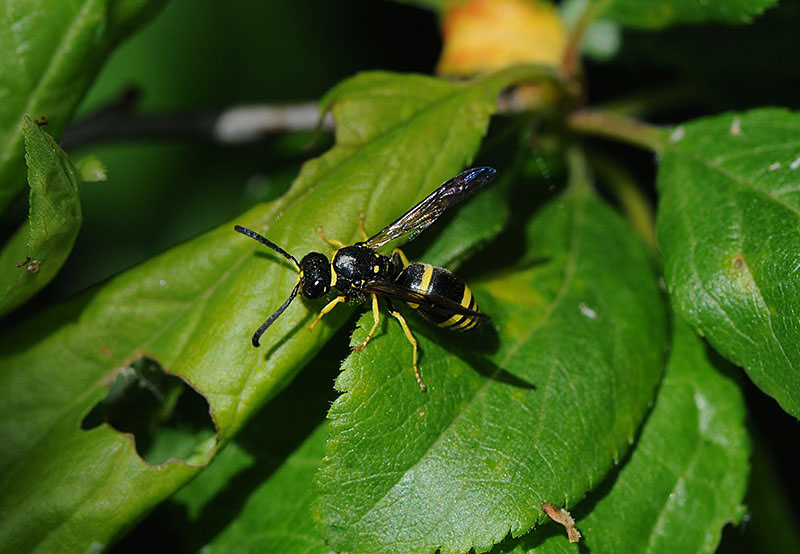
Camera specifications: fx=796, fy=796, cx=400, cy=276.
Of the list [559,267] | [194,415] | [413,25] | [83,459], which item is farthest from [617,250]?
[413,25]

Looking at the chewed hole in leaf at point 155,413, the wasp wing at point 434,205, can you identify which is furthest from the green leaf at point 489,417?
the chewed hole in leaf at point 155,413

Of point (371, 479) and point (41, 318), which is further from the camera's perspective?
point (41, 318)

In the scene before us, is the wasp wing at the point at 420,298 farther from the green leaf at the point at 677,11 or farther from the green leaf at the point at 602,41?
the green leaf at the point at 602,41

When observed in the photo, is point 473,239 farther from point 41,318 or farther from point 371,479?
point 41,318

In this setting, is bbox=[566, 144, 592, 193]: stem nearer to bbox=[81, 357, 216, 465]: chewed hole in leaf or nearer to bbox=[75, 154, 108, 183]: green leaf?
bbox=[81, 357, 216, 465]: chewed hole in leaf

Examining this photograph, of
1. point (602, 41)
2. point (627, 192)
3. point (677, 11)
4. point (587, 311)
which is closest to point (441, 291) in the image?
point (587, 311)

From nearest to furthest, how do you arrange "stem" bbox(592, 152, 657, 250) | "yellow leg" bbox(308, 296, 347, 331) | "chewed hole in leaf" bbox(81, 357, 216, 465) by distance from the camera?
"yellow leg" bbox(308, 296, 347, 331), "chewed hole in leaf" bbox(81, 357, 216, 465), "stem" bbox(592, 152, 657, 250)

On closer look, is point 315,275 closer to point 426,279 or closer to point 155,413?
point 426,279

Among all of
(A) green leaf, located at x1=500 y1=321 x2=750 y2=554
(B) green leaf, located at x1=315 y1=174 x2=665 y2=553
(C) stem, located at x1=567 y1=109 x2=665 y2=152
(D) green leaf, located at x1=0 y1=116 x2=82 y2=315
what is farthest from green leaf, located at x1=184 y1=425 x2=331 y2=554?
(C) stem, located at x1=567 y1=109 x2=665 y2=152
